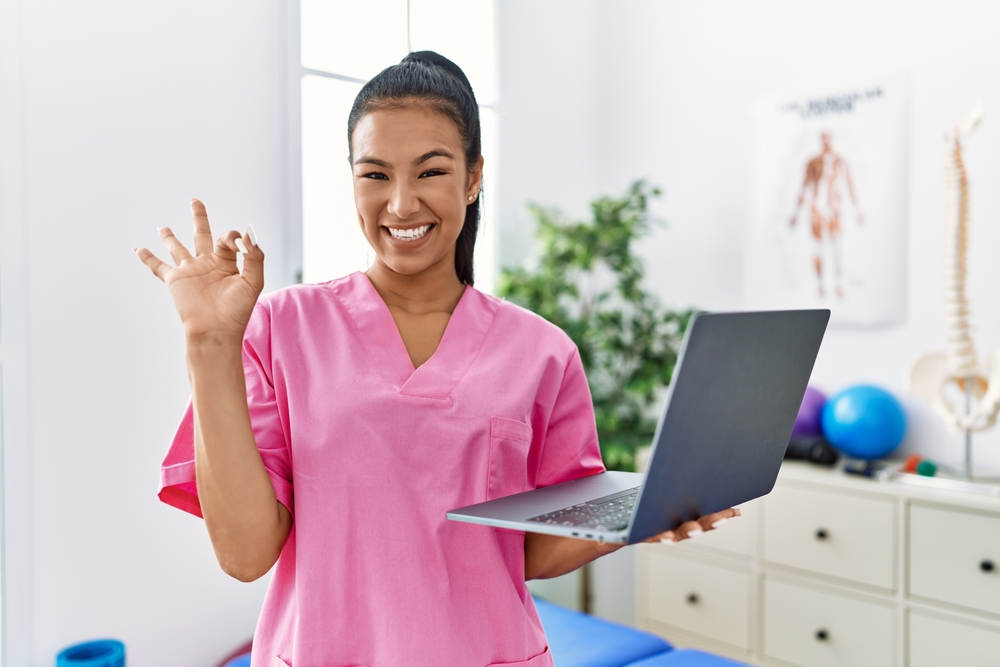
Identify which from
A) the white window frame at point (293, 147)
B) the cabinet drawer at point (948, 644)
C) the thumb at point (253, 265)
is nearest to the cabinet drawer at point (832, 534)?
the cabinet drawer at point (948, 644)

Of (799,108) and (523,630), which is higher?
(799,108)

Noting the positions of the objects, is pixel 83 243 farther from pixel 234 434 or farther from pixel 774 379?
pixel 774 379

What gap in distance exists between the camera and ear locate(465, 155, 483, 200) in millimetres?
1125

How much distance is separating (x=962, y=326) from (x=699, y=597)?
3.78 ft

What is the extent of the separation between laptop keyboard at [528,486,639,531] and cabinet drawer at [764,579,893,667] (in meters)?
1.66

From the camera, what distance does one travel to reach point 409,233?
1.01 m

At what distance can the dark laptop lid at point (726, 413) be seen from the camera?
0.71 metres

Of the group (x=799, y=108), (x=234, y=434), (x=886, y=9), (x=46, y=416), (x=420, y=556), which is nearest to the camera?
(x=234, y=434)

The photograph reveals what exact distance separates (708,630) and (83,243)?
2128mm

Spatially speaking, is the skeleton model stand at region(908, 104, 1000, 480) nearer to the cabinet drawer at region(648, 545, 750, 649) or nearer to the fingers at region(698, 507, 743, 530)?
the cabinet drawer at region(648, 545, 750, 649)

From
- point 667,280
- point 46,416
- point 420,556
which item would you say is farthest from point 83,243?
point 667,280

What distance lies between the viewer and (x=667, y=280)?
317 centimetres

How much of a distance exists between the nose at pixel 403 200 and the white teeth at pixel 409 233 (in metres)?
0.02

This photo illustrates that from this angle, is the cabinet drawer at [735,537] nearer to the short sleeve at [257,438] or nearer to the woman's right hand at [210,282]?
the short sleeve at [257,438]
